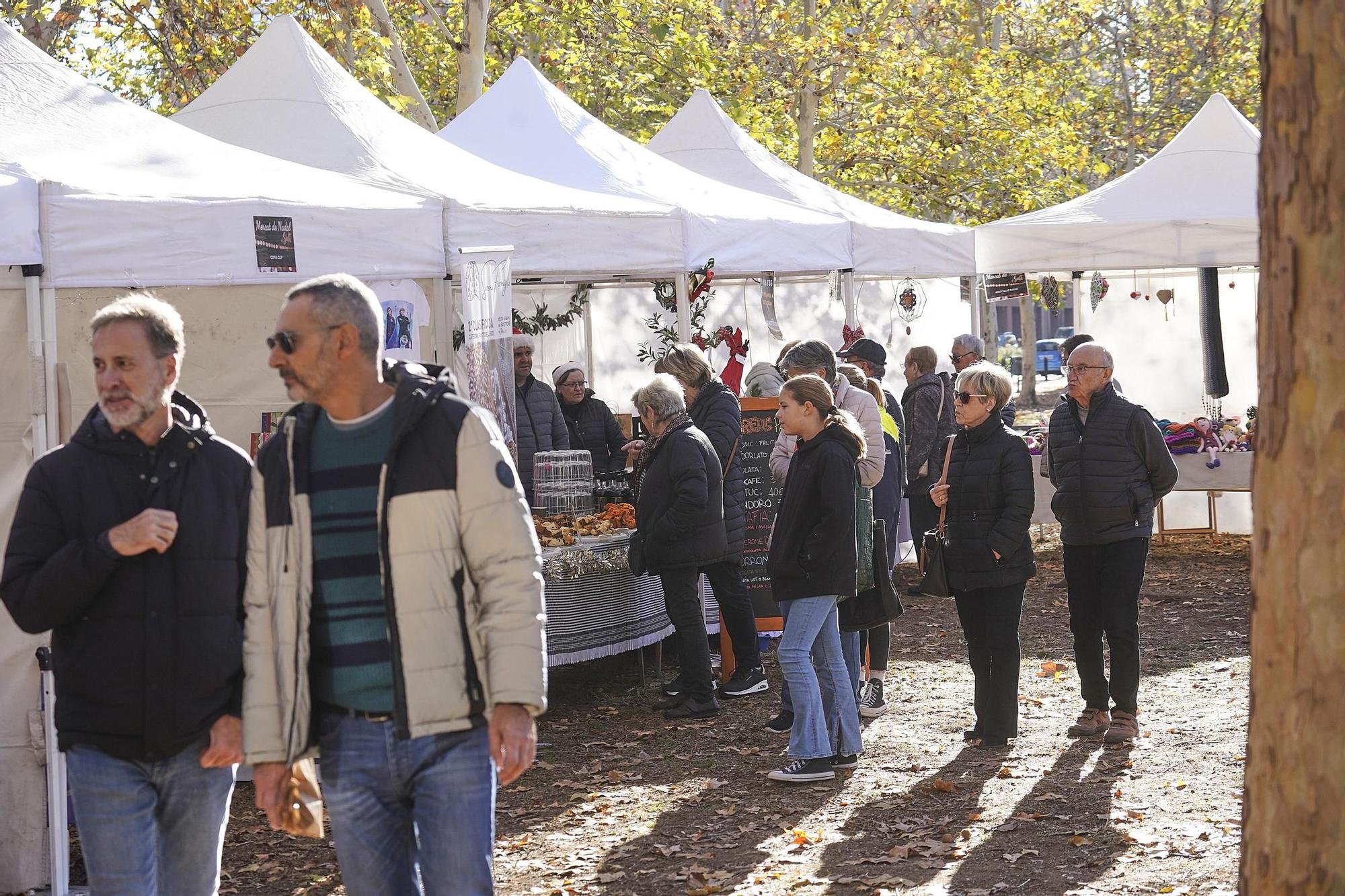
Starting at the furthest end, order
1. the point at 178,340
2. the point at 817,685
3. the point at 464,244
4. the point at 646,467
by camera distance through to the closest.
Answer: the point at 646,467, the point at 464,244, the point at 817,685, the point at 178,340

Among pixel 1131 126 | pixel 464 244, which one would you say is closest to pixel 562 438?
pixel 464 244

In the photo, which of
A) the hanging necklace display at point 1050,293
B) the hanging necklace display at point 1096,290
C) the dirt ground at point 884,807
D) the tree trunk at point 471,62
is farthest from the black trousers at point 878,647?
the tree trunk at point 471,62

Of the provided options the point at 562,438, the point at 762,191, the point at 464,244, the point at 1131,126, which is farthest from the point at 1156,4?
the point at 464,244

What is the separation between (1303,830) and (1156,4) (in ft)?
92.2

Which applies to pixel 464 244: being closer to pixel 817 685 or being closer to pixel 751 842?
pixel 817 685

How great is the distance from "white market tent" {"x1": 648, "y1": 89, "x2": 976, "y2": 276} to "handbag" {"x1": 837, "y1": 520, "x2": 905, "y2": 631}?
4.84 m

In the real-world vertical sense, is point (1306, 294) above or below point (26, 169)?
below

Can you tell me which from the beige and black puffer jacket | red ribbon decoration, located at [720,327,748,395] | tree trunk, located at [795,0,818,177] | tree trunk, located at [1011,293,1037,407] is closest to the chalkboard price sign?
red ribbon decoration, located at [720,327,748,395]

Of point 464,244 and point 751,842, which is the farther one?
point 464,244

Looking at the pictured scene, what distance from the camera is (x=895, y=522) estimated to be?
837 centimetres

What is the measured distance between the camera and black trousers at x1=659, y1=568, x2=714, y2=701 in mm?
7852

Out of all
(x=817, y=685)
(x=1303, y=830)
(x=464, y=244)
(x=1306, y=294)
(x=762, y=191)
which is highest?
(x=762, y=191)

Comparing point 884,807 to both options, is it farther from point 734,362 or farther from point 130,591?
point 734,362

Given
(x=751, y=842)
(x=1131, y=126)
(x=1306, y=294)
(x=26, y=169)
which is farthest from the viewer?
(x=1131, y=126)
